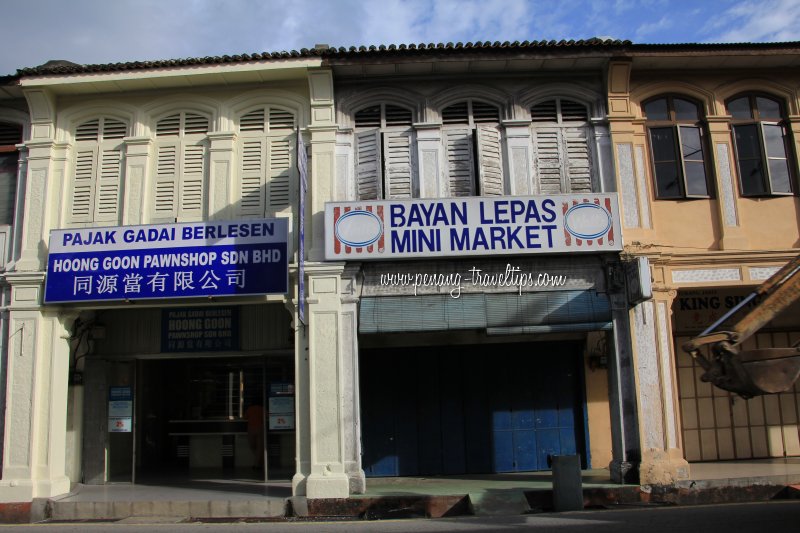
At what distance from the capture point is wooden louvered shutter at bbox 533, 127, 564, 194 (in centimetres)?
1212

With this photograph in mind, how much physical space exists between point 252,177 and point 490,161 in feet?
14.2

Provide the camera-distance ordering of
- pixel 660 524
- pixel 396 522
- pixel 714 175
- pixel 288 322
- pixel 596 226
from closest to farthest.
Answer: pixel 660 524 → pixel 396 522 → pixel 596 226 → pixel 714 175 → pixel 288 322

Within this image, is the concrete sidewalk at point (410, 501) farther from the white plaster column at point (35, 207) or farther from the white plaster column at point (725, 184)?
the white plaster column at point (35, 207)

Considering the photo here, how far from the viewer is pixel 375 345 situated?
13.5 m

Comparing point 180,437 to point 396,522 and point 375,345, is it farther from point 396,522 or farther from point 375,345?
point 396,522

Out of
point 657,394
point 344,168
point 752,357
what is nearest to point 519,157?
point 344,168

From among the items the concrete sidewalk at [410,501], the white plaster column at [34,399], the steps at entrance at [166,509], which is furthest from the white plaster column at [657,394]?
the white plaster column at [34,399]

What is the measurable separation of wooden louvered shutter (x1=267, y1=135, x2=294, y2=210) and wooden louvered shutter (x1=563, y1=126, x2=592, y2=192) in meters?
5.04

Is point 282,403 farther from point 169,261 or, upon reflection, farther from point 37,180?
point 37,180

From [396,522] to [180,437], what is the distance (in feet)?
23.6

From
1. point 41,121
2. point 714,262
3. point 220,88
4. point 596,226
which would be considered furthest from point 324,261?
point 714,262

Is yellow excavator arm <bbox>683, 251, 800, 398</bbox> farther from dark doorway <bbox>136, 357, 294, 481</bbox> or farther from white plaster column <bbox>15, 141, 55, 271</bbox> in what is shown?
white plaster column <bbox>15, 141, 55, 271</bbox>

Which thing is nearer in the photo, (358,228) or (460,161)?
(358,228)

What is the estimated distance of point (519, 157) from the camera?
12.2 metres
